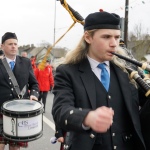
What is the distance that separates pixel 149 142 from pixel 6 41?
9.07ft

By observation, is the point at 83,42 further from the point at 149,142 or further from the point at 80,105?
the point at 149,142

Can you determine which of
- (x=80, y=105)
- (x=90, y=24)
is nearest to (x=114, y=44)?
(x=90, y=24)

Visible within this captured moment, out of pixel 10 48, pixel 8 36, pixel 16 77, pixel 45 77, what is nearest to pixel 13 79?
pixel 16 77

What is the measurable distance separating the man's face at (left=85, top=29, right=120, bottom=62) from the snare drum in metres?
1.65

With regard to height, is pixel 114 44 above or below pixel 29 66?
above

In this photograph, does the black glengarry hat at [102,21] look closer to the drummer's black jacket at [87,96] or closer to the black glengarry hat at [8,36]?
the drummer's black jacket at [87,96]

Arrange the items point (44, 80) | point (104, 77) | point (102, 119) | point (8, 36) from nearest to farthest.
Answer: point (102, 119)
point (104, 77)
point (8, 36)
point (44, 80)

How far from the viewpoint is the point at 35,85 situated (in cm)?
439

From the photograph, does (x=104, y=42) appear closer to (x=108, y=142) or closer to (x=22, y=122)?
(x=108, y=142)

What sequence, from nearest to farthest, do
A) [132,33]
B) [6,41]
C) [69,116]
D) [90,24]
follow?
[69,116] → [90,24] → [6,41] → [132,33]

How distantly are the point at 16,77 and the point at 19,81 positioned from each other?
2.7 inches

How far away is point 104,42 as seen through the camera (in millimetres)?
1967

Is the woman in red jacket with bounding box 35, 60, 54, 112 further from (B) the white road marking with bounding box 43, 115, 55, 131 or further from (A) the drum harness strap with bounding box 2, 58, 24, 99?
(A) the drum harness strap with bounding box 2, 58, 24, 99

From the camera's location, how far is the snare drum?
3.42m
